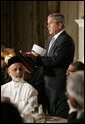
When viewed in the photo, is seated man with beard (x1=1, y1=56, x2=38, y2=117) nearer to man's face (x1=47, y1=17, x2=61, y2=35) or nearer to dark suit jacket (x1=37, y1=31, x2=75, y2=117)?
dark suit jacket (x1=37, y1=31, x2=75, y2=117)

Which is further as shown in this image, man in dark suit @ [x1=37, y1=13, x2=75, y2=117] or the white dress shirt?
man in dark suit @ [x1=37, y1=13, x2=75, y2=117]

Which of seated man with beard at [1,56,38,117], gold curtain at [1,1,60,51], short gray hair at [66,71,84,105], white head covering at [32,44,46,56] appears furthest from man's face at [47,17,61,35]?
gold curtain at [1,1,60,51]

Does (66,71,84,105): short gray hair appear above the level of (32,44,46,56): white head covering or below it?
above

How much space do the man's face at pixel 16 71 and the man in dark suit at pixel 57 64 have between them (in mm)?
274

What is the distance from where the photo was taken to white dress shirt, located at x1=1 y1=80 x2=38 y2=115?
174 inches

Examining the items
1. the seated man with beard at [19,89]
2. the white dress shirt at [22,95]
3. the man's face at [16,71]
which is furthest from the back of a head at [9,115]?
the man's face at [16,71]

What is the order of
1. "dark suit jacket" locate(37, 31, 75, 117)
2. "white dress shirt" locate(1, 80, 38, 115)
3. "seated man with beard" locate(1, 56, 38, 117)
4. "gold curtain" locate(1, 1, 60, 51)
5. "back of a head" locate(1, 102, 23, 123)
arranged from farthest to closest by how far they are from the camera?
"gold curtain" locate(1, 1, 60, 51)
"dark suit jacket" locate(37, 31, 75, 117)
"seated man with beard" locate(1, 56, 38, 117)
"white dress shirt" locate(1, 80, 38, 115)
"back of a head" locate(1, 102, 23, 123)

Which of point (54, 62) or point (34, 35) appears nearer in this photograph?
point (54, 62)

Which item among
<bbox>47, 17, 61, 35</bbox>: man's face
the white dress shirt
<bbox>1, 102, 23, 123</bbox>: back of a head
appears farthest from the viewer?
<bbox>47, 17, 61, 35</bbox>: man's face

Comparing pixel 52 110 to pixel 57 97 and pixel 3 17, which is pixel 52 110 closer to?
pixel 57 97

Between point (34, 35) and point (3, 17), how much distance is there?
0.74 metres

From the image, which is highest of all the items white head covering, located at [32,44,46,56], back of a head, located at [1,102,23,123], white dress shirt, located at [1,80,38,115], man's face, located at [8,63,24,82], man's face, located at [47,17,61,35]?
man's face, located at [47,17,61,35]

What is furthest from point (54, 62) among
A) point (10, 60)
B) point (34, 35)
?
point (34, 35)

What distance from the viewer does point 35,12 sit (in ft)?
30.6
